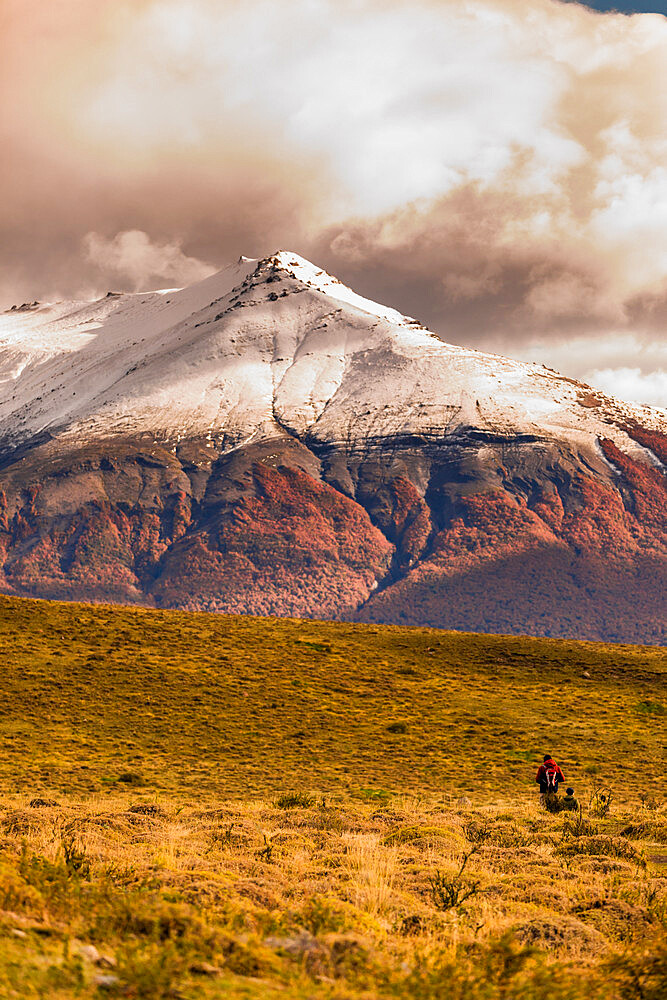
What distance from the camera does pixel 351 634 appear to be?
212 ft

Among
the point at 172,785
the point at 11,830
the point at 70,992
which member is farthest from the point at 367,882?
the point at 172,785

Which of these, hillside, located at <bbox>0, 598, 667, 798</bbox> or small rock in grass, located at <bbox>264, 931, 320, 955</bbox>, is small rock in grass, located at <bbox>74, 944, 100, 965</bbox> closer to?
small rock in grass, located at <bbox>264, 931, 320, 955</bbox>

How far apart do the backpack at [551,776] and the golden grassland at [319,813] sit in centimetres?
132

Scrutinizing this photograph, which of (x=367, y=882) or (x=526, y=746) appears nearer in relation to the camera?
(x=367, y=882)

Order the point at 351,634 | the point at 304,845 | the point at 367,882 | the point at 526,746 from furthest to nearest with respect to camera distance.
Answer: the point at 351,634 < the point at 526,746 < the point at 304,845 < the point at 367,882

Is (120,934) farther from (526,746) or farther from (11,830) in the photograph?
(526,746)

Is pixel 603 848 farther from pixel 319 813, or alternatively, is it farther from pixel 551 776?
pixel 551 776

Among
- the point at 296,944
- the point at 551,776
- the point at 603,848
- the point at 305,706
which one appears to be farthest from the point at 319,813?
the point at 305,706

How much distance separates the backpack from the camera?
101 feet

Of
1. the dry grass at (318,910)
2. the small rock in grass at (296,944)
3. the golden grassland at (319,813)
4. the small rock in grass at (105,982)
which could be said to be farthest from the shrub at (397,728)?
the small rock in grass at (105,982)

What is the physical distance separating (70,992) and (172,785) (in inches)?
1032

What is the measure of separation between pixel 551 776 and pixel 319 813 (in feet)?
31.7

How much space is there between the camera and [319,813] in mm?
26016

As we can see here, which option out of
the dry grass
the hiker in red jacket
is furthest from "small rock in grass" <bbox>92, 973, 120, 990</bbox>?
the hiker in red jacket
